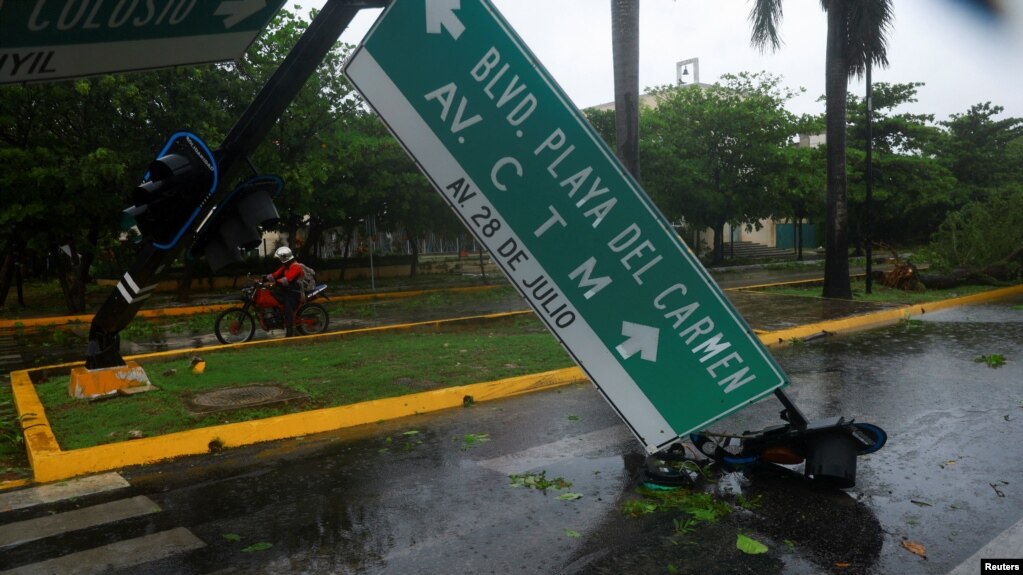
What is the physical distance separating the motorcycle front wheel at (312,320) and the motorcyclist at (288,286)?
1.48 ft

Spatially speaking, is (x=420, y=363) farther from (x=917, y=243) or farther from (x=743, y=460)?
(x=917, y=243)

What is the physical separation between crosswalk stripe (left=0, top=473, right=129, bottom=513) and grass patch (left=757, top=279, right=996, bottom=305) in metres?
16.7

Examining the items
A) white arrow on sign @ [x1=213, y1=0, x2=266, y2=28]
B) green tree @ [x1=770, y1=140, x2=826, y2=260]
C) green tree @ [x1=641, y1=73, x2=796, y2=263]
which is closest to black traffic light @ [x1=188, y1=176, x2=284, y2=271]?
white arrow on sign @ [x1=213, y1=0, x2=266, y2=28]

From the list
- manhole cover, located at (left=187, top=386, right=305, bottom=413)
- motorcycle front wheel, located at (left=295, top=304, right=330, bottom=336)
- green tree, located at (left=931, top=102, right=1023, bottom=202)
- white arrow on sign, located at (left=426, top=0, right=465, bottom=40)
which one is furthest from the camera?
green tree, located at (left=931, top=102, right=1023, bottom=202)

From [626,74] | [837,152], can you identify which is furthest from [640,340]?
[837,152]

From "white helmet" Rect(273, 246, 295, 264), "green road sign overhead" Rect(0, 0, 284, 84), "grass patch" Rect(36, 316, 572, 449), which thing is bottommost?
"grass patch" Rect(36, 316, 572, 449)

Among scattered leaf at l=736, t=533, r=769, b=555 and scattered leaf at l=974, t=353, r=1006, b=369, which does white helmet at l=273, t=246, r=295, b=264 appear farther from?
scattered leaf at l=974, t=353, r=1006, b=369

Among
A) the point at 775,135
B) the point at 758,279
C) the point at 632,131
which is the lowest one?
the point at 758,279

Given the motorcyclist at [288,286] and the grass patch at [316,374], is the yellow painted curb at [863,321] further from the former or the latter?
the motorcyclist at [288,286]

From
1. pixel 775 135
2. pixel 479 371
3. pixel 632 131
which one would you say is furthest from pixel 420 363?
pixel 775 135

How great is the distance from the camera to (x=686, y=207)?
33594mm

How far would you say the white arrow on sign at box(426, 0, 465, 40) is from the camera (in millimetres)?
4727

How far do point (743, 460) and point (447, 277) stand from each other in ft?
92.1

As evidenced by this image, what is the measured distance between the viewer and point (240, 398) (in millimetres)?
8539
